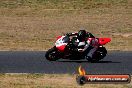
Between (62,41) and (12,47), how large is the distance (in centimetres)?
684

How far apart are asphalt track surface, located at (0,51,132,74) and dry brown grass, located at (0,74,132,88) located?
1247mm

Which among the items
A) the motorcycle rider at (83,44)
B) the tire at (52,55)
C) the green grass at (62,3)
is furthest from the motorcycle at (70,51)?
the green grass at (62,3)

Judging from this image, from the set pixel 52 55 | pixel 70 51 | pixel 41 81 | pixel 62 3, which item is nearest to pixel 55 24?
pixel 62 3

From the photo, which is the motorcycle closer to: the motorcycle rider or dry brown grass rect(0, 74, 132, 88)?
the motorcycle rider

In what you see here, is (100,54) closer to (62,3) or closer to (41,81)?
(41,81)

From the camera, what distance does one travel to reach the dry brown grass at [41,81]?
20.8 m

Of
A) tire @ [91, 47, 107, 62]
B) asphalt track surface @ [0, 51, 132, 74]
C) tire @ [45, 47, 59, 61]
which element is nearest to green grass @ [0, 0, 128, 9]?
asphalt track surface @ [0, 51, 132, 74]

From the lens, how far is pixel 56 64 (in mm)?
26656

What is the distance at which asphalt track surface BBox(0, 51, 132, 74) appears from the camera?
2480cm

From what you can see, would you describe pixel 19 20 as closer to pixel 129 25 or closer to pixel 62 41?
pixel 129 25

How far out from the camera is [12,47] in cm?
3353

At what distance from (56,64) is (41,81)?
464 cm

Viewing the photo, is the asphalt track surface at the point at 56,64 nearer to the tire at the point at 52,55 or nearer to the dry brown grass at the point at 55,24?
the tire at the point at 52,55

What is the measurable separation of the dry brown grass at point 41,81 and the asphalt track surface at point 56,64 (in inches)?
49.1
